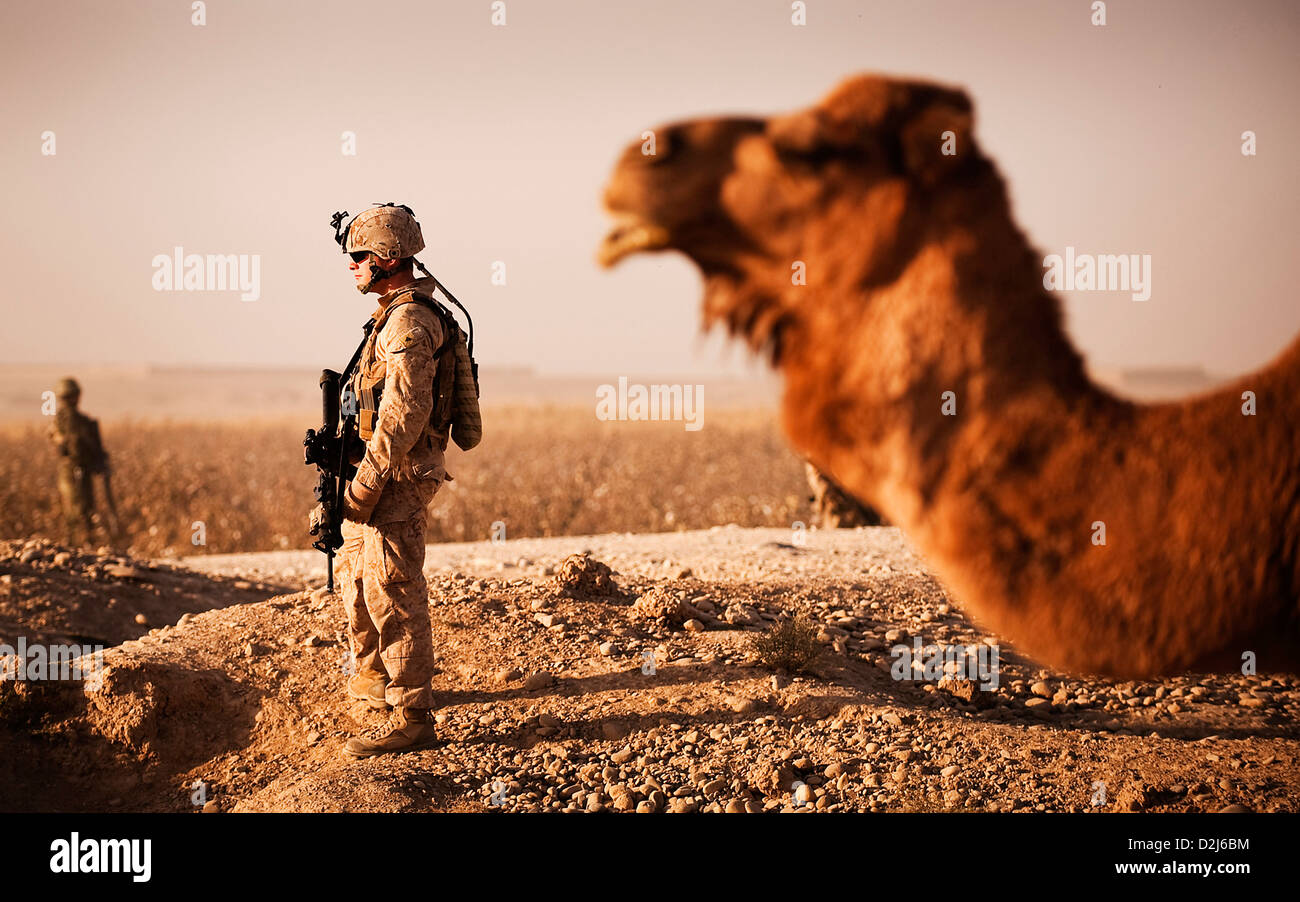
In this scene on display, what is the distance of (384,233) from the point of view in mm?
5711

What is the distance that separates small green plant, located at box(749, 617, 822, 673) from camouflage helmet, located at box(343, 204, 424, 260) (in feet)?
10.6

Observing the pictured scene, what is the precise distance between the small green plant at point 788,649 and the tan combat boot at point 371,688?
2.30m

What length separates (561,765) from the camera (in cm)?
581

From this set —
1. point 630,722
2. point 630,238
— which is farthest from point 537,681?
point 630,238

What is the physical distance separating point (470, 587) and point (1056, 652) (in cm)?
560

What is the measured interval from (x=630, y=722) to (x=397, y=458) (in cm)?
200

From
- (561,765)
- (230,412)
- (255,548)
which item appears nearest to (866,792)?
(561,765)

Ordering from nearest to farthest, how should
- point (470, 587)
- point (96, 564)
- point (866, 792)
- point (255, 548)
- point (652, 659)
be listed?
point (866, 792) → point (652, 659) → point (470, 587) → point (96, 564) → point (255, 548)

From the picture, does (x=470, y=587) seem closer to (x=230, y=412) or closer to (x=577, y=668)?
(x=577, y=668)

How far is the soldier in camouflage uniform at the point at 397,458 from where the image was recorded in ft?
18.4

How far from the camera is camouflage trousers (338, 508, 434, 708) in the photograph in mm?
5832

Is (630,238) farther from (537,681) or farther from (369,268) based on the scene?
(537,681)

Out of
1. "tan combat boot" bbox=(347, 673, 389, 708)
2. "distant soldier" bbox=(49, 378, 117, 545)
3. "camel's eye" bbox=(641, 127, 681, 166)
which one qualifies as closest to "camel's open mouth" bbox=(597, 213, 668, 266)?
"camel's eye" bbox=(641, 127, 681, 166)

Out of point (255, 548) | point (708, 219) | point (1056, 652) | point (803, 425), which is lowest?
point (255, 548)
